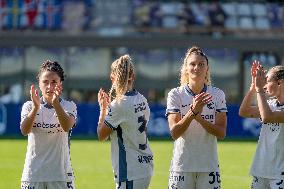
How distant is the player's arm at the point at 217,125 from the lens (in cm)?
749

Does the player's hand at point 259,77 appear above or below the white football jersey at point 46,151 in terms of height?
above

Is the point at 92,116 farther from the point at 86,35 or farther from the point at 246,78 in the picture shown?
the point at 246,78

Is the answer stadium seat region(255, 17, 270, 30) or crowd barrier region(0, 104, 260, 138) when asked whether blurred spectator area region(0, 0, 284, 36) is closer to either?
stadium seat region(255, 17, 270, 30)

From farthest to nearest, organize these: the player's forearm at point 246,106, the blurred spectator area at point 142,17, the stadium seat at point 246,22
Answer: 1. the stadium seat at point 246,22
2. the blurred spectator area at point 142,17
3. the player's forearm at point 246,106

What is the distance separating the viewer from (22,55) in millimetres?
31781

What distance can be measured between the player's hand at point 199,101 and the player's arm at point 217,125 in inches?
3.8

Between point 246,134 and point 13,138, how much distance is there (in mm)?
8088

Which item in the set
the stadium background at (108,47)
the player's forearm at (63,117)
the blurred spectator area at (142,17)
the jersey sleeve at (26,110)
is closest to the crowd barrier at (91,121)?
the stadium background at (108,47)

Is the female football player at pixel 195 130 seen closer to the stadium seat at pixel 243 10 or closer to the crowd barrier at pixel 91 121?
the crowd barrier at pixel 91 121

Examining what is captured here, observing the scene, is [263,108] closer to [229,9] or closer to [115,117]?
[115,117]

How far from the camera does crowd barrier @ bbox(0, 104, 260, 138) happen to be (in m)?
27.3

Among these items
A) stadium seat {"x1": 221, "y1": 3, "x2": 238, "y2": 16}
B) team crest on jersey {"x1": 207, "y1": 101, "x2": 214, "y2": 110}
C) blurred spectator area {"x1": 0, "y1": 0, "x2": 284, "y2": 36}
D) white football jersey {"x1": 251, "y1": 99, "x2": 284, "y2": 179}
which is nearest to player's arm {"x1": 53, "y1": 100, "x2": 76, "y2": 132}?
team crest on jersey {"x1": 207, "y1": 101, "x2": 214, "y2": 110}

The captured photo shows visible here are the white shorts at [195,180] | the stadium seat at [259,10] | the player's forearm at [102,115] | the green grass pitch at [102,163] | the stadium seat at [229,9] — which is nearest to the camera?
the white shorts at [195,180]

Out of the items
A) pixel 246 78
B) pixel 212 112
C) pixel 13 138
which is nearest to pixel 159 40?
pixel 246 78
